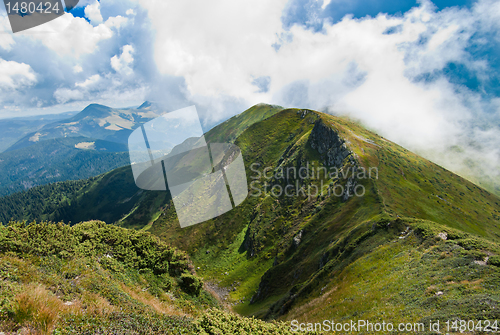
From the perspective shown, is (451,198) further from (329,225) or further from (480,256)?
(480,256)

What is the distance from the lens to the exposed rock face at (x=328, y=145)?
2889 inches

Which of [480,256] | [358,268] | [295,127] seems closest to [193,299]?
[358,268]

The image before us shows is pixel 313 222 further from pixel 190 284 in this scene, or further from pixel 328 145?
pixel 190 284

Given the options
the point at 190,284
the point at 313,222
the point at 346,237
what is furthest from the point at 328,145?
the point at 190,284

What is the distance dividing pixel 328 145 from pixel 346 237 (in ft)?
164

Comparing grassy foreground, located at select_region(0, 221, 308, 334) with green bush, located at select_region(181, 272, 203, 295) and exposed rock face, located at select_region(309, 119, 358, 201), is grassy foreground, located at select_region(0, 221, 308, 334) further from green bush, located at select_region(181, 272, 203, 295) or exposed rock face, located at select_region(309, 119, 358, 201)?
exposed rock face, located at select_region(309, 119, 358, 201)

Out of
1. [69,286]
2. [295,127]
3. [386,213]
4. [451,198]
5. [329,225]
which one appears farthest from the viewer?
[295,127]

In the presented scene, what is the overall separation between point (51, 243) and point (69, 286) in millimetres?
4411

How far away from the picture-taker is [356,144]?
77250mm
